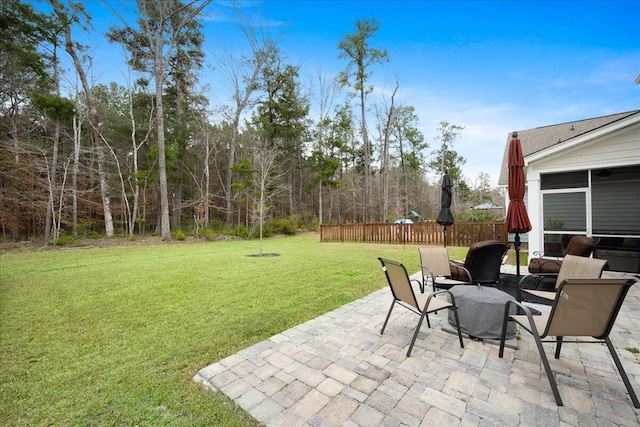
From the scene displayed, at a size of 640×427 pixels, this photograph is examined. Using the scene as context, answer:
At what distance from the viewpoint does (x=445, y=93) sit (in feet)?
44.2

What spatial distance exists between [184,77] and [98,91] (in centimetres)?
682

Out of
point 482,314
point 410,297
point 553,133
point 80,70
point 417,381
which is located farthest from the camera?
point 80,70

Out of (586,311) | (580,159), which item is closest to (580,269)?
(586,311)

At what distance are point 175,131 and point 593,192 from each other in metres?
21.7

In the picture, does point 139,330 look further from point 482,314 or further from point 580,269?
point 580,269

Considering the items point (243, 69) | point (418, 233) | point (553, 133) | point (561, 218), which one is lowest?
point (418, 233)

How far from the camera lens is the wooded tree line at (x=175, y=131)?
44.2ft

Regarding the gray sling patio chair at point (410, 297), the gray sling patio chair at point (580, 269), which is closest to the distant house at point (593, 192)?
the gray sling patio chair at point (580, 269)

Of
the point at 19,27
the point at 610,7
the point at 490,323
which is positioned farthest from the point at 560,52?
the point at 19,27

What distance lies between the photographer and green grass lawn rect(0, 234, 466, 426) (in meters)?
1.81

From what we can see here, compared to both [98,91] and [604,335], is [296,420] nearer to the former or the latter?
[604,335]

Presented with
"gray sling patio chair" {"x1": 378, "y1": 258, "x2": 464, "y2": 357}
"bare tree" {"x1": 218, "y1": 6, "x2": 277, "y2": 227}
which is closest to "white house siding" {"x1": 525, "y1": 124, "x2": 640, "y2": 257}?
"gray sling patio chair" {"x1": 378, "y1": 258, "x2": 464, "y2": 357}

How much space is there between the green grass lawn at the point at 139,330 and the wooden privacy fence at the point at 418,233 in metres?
5.21

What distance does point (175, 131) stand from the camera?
Answer: 745 inches
